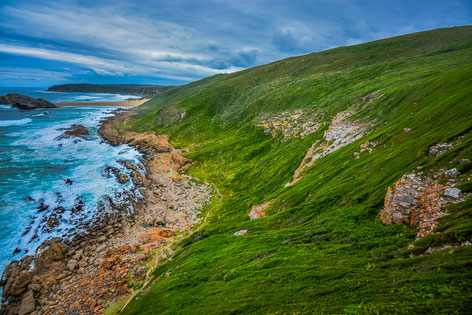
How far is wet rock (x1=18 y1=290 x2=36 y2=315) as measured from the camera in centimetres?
2361

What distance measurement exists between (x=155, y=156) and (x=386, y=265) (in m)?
71.6

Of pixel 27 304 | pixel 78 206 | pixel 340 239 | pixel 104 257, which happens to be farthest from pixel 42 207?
pixel 340 239

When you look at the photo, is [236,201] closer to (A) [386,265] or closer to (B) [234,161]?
(B) [234,161]

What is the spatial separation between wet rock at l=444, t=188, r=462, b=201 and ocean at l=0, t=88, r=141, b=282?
4997 cm

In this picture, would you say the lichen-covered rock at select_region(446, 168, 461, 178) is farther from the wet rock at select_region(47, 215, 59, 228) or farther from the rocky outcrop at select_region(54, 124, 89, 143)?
the rocky outcrop at select_region(54, 124, 89, 143)

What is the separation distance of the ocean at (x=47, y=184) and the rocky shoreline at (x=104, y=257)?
3.84 m

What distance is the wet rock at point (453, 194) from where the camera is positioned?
13187 mm

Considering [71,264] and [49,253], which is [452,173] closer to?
[71,264]

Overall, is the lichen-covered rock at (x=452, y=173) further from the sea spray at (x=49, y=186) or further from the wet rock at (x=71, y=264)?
the sea spray at (x=49, y=186)

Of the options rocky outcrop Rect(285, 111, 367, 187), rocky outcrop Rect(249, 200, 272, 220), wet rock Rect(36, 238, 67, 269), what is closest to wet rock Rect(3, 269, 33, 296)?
wet rock Rect(36, 238, 67, 269)

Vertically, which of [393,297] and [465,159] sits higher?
[465,159]

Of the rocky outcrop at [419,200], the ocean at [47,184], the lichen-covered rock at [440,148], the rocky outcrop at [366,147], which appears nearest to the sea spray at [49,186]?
the ocean at [47,184]

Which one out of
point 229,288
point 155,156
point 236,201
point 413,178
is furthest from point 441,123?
point 155,156

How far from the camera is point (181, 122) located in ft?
366
